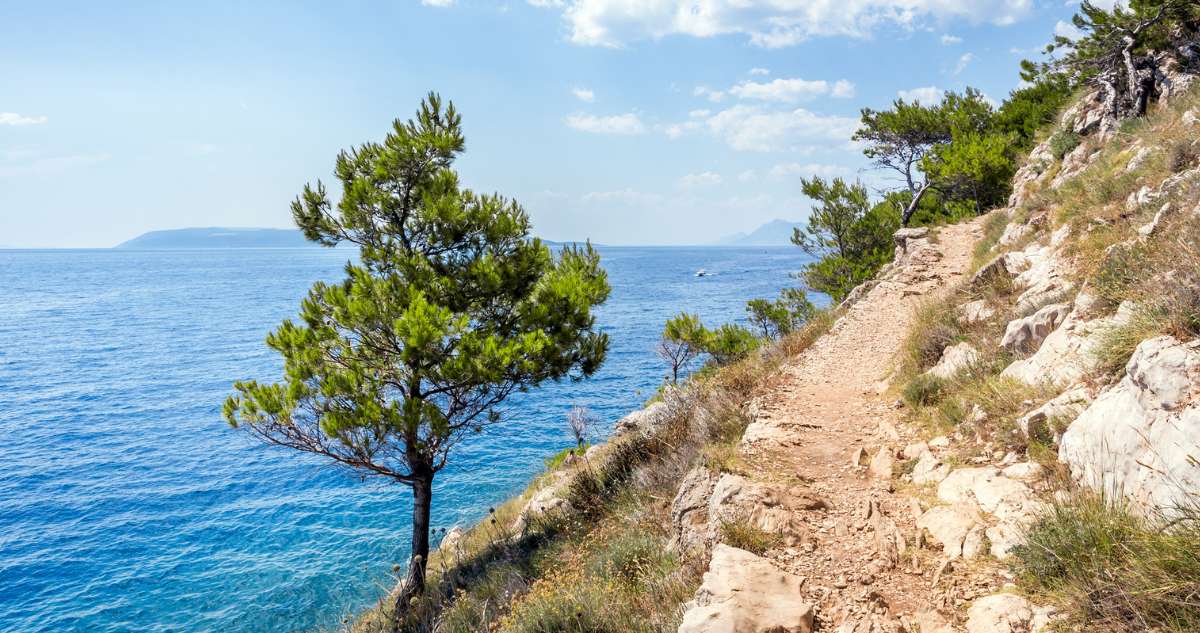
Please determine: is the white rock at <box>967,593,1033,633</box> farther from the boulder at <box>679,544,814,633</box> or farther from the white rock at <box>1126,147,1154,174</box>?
the white rock at <box>1126,147,1154,174</box>

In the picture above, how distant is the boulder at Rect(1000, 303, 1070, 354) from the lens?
735 cm

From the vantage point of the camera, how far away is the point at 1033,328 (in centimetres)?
758

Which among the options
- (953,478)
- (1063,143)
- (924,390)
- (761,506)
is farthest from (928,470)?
(1063,143)

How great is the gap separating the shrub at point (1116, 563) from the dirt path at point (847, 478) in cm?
70

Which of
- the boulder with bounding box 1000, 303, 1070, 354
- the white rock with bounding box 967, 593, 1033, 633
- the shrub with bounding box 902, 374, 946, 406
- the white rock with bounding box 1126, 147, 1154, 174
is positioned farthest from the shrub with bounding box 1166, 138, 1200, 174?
the white rock with bounding box 967, 593, 1033, 633

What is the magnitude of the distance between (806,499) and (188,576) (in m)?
20.7

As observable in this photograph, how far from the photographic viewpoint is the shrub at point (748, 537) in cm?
563

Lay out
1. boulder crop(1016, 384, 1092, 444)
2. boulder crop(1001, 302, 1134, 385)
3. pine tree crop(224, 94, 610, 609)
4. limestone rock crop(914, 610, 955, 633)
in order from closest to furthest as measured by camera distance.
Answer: limestone rock crop(914, 610, 955, 633), boulder crop(1016, 384, 1092, 444), boulder crop(1001, 302, 1134, 385), pine tree crop(224, 94, 610, 609)

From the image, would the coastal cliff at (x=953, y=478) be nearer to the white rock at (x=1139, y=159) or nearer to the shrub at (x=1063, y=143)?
the white rock at (x=1139, y=159)

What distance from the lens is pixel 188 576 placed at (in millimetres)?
18125

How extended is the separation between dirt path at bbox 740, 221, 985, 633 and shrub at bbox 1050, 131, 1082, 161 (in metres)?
12.8

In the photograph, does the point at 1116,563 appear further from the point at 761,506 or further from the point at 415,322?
the point at 415,322

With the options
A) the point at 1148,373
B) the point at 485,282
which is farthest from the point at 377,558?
the point at 1148,373

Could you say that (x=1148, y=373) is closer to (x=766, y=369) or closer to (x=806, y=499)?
(x=806, y=499)
